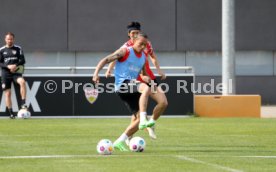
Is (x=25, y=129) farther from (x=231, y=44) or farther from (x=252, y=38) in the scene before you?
(x=252, y=38)

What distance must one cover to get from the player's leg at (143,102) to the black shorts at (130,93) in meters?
0.10

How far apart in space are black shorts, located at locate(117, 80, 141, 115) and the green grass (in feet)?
2.52

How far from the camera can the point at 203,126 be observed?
21047 mm

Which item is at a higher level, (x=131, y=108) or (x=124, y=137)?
(x=131, y=108)

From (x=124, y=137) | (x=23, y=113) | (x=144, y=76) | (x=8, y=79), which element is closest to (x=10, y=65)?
(x=8, y=79)

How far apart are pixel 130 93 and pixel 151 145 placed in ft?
4.28

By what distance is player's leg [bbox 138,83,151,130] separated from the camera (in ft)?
44.8

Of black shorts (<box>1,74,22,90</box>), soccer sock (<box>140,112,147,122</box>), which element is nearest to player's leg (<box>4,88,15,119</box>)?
black shorts (<box>1,74,22,90</box>)

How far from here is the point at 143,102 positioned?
13953mm

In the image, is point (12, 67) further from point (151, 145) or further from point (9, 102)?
point (151, 145)

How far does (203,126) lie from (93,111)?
5.20 m

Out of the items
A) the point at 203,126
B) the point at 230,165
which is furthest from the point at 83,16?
the point at 230,165

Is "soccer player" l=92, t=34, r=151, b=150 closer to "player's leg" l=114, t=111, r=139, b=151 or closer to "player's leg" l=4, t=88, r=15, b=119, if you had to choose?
"player's leg" l=114, t=111, r=139, b=151

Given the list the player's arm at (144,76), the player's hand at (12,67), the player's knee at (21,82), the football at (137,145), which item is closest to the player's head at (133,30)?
the player's arm at (144,76)
